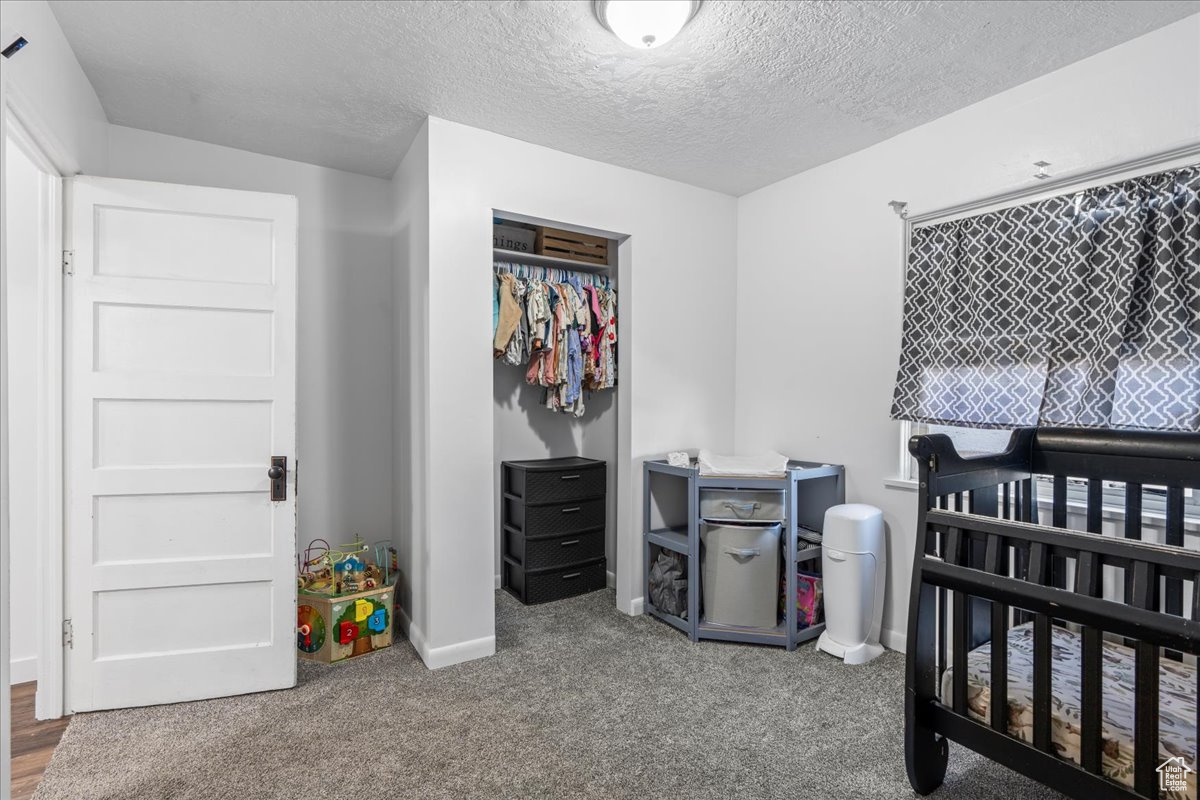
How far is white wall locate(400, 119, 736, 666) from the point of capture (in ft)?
8.53

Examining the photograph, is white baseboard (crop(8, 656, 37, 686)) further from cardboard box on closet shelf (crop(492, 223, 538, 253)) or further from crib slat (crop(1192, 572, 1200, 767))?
crib slat (crop(1192, 572, 1200, 767))

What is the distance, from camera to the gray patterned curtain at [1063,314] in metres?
1.90

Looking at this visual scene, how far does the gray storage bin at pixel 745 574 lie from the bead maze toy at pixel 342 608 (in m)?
1.51

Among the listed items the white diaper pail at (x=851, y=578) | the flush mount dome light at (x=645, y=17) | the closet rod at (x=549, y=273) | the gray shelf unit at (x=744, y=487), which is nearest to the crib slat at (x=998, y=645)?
the white diaper pail at (x=851, y=578)

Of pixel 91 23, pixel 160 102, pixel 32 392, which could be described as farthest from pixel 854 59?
pixel 32 392

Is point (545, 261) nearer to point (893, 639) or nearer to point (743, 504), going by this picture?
point (743, 504)

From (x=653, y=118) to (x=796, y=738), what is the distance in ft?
7.94

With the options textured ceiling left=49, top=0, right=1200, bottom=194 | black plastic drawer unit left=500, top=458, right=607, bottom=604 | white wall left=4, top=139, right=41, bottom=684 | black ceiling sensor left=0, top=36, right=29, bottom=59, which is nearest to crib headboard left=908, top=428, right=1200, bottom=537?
textured ceiling left=49, top=0, right=1200, bottom=194

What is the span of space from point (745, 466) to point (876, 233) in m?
1.24

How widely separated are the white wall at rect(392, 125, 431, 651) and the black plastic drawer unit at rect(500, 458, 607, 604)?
2.08 feet

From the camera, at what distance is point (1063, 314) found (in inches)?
85.1

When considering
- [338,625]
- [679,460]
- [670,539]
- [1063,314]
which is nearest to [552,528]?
[670,539]

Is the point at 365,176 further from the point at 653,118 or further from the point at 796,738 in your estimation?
the point at 796,738

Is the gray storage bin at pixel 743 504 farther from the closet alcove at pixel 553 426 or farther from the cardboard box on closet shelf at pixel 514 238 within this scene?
the cardboard box on closet shelf at pixel 514 238
